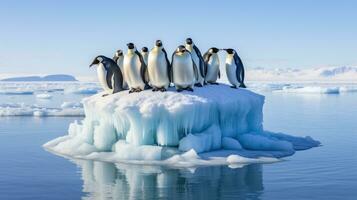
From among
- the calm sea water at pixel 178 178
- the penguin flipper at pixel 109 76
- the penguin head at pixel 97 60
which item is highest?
the penguin head at pixel 97 60

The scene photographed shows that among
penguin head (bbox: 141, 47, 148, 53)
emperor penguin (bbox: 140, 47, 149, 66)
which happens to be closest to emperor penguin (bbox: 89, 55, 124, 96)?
emperor penguin (bbox: 140, 47, 149, 66)

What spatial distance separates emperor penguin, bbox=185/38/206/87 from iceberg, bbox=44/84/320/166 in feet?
1.42

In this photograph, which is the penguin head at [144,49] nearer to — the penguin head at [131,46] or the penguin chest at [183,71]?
the penguin head at [131,46]

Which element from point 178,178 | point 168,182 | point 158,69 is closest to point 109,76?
point 158,69

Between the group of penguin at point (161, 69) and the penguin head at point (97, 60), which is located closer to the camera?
the group of penguin at point (161, 69)

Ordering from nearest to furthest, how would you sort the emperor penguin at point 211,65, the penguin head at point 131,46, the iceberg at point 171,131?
1. the iceberg at point 171,131
2. the penguin head at point 131,46
3. the emperor penguin at point 211,65

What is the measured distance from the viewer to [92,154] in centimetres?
1507

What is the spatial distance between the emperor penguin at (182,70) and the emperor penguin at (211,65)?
207 centimetres

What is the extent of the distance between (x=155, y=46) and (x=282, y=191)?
21.5ft

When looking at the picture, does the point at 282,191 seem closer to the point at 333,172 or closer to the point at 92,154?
the point at 333,172

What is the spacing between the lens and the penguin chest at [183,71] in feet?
51.0

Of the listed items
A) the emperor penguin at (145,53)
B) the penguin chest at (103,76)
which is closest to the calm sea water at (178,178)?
the penguin chest at (103,76)

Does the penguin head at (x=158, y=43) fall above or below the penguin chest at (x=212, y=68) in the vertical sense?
above

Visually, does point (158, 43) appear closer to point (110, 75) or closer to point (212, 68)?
point (110, 75)
